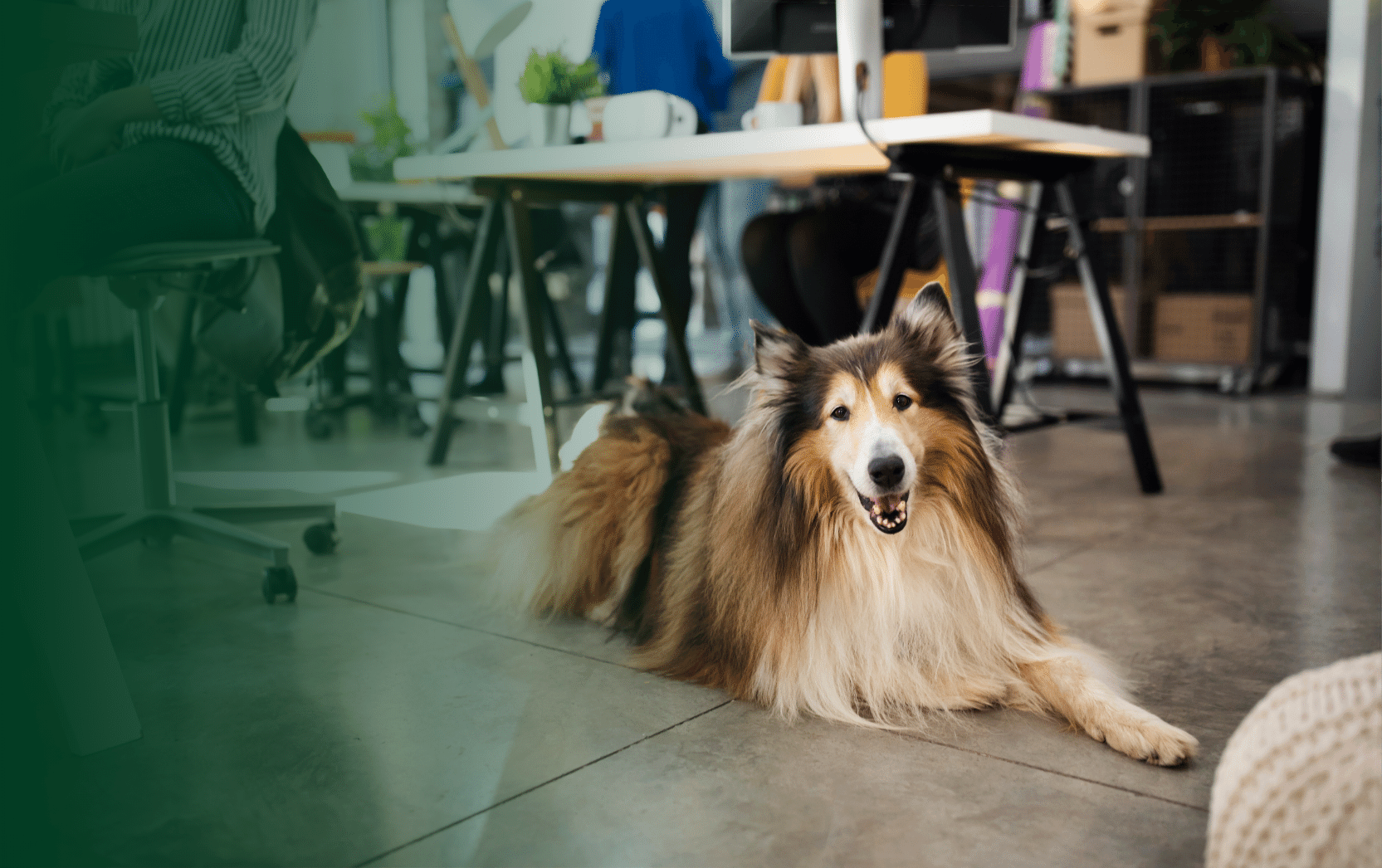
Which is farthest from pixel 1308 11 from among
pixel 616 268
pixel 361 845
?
pixel 361 845

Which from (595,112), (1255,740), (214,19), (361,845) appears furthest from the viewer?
(595,112)

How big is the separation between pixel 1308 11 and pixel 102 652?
6600 mm

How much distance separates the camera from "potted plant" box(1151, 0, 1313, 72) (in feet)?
18.4

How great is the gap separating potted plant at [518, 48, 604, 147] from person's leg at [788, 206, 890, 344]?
49.2 inches

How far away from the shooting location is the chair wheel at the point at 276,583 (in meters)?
2.23

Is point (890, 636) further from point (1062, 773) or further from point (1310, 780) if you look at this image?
point (1310, 780)

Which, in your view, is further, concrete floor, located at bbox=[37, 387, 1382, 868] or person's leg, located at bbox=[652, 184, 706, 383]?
person's leg, located at bbox=[652, 184, 706, 383]

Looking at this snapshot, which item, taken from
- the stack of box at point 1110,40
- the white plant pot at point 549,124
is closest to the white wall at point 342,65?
the white plant pot at point 549,124

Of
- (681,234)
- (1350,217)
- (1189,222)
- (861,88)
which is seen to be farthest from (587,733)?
(1350,217)

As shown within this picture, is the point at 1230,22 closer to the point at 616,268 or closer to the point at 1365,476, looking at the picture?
the point at 1365,476

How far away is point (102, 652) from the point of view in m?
1.53

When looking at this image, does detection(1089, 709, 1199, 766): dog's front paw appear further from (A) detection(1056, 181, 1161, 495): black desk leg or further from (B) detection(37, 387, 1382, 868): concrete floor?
(A) detection(1056, 181, 1161, 495): black desk leg

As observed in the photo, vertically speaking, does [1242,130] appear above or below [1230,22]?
below

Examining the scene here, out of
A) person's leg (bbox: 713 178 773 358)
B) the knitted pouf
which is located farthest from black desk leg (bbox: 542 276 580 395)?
the knitted pouf
